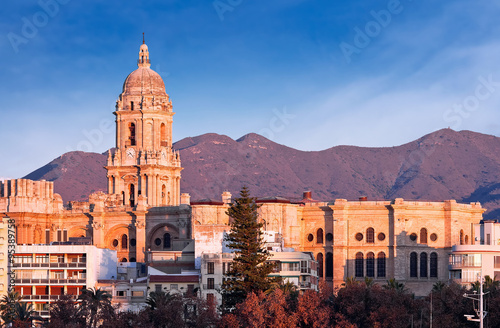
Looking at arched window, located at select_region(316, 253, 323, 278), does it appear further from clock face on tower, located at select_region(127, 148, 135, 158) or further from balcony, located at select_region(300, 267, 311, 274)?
clock face on tower, located at select_region(127, 148, 135, 158)

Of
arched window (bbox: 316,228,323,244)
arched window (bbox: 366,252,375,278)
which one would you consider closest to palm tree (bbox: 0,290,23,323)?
arched window (bbox: 316,228,323,244)

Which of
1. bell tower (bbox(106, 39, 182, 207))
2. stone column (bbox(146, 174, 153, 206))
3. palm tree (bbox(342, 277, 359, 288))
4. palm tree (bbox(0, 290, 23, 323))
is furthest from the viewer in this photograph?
bell tower (bbox(106, 39, 182, 207))

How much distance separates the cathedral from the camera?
10425 centimetres

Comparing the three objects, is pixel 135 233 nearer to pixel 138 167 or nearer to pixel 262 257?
pixel 138 167

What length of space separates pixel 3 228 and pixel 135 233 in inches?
829

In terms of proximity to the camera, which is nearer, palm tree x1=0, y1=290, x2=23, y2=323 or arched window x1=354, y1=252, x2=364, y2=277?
palm tree x1=0, y1=290, x2=23, y2=323

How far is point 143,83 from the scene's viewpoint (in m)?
120

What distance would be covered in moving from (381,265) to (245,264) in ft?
83.6

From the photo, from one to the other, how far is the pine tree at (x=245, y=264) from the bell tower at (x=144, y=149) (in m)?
29.7

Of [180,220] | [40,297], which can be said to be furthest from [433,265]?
[40,297]

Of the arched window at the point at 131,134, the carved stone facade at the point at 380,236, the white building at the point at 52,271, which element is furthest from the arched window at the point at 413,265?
the arched window at the point at 131,134

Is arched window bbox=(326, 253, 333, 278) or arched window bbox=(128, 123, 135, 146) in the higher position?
arched window bbox=(128, 123, 135, 146)

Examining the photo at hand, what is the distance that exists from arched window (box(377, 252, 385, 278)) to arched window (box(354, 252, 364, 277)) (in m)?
1.57

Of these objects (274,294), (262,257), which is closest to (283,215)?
(262,257)
